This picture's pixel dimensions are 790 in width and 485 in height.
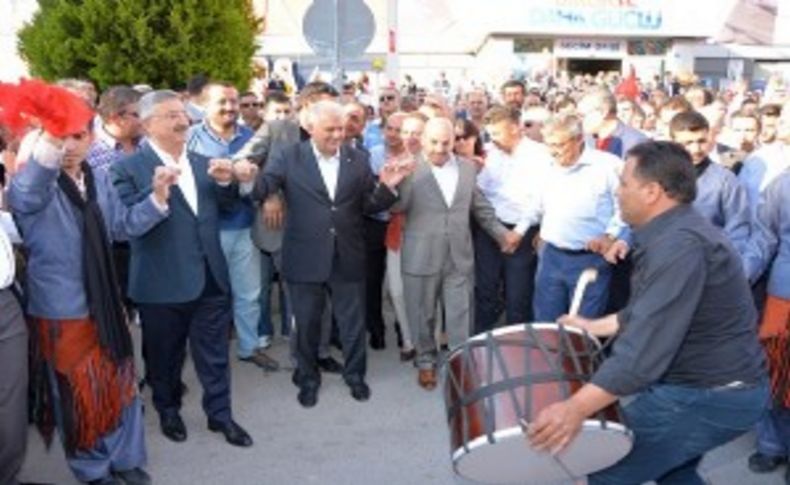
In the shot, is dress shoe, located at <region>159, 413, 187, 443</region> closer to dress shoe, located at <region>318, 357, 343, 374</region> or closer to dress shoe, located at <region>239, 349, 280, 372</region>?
dress shoe, located at <region>239, 349, 280, 372</region>

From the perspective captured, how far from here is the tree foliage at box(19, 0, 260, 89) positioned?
821cm

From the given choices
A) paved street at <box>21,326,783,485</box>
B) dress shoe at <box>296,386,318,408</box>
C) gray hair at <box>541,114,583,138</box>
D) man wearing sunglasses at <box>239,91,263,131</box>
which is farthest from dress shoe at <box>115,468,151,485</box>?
man wearing sunglasses at <box>239,91,263,131</box>

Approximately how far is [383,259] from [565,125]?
193 centimetres

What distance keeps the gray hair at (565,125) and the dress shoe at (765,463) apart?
6.55 feet

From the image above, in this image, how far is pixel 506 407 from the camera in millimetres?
2766

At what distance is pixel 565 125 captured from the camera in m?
4.79

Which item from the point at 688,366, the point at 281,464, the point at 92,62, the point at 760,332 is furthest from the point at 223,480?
the point at 92,62

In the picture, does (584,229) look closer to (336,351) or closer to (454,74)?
(336,351)

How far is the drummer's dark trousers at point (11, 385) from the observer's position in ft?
10.4

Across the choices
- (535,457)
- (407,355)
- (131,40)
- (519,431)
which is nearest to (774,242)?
(535,457)

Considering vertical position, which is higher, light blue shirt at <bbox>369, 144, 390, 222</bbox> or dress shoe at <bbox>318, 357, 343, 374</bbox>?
light blue shirt at <bbox>369, 144, 390, 222</bbox>

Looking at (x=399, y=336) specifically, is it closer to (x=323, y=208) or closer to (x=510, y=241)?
(x=510, y=241)

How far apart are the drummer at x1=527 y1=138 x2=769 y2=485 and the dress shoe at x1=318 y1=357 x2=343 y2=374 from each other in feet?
9.44

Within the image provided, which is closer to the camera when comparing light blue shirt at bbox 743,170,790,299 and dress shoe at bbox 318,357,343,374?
light blue shirt at bbox 743,170,790,299
